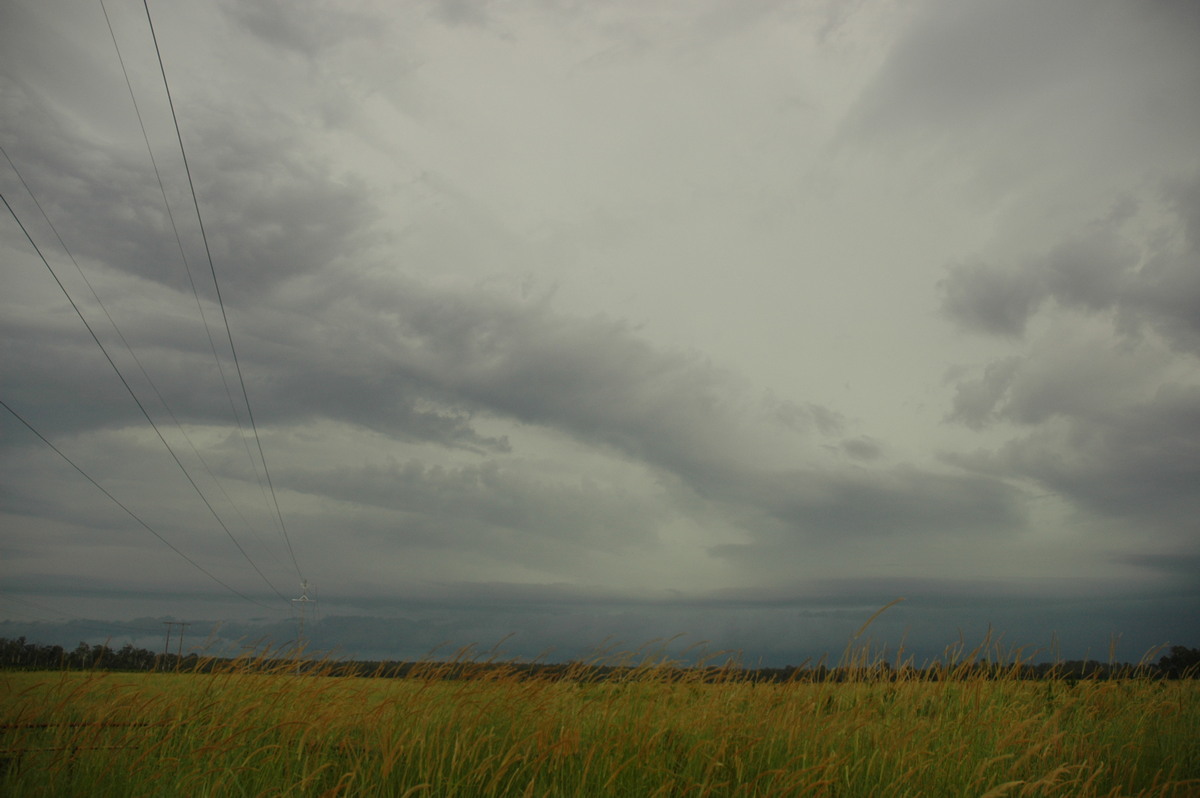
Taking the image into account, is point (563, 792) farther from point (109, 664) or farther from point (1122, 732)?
point (1122, 732)

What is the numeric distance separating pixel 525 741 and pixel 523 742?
40 millimetres

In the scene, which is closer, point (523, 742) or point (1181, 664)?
point (523, 742)

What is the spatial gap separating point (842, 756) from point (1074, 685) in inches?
426

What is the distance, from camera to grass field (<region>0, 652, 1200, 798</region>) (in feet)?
24.4

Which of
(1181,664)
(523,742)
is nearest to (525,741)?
(523,742)

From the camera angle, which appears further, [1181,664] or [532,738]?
[1181,664]

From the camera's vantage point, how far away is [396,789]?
7.47m

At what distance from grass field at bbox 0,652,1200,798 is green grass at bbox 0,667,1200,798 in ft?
0.11

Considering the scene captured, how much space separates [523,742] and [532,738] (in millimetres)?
298

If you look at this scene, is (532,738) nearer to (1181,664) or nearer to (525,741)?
(525,741)

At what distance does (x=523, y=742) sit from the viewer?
8.05m

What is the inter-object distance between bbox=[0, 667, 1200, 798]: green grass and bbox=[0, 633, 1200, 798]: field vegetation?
3 centimetres

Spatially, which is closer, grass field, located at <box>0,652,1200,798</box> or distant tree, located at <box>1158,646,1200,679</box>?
grass field, located at <box>0,652,1200,798</box>

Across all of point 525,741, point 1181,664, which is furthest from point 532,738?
point 1181,664
